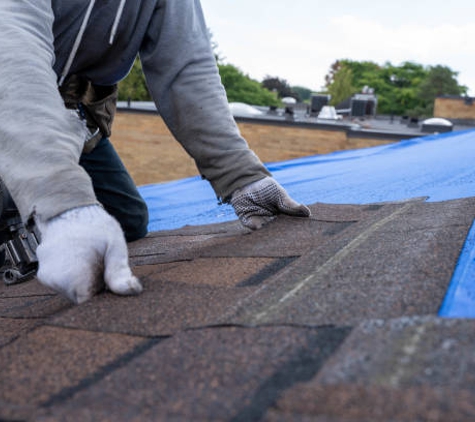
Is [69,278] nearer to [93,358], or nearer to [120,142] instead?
[93,358]

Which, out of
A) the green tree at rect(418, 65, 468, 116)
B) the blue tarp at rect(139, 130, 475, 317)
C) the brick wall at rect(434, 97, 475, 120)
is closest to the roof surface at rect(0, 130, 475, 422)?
the blue tarp at rect(139, 130, 475, 317)

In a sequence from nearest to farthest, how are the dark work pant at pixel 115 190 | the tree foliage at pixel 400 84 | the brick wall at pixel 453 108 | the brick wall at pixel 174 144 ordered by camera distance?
1. the dark work pant at pixel 115 190
2. the brick wall at pixel 174 144
3. the brick wall at pixel 453 108
4. the tree foliage at pixel 400 84

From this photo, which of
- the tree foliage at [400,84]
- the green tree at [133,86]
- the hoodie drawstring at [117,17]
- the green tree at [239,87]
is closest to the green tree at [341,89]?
the tree foliage at [400,84]

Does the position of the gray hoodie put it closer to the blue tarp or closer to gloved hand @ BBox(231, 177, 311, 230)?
gloved hand @ BBox(231, 177, 311, 230)

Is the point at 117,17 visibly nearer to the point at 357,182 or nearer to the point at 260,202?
the point at 260,202

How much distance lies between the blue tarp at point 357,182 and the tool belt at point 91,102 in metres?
0.87

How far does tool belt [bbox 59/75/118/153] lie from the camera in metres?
2.39

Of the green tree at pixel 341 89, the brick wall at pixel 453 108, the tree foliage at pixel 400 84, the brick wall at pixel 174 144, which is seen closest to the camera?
the brick wall at pixel 174 144

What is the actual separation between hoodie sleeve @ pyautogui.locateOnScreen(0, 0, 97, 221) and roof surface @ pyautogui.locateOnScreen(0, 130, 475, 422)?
260 mm

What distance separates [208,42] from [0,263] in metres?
1.43

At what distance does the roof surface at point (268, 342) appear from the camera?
731 millimetres

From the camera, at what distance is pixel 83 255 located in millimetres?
1306

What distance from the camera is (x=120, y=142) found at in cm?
1139

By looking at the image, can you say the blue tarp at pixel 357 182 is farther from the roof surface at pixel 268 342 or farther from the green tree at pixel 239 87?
the green tree at pixel 239 87
